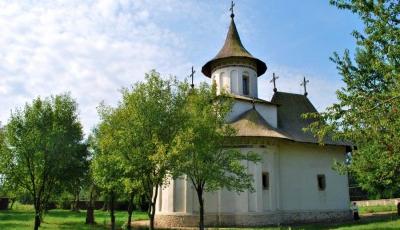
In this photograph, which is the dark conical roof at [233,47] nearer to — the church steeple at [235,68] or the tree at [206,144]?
the church steeple at [235,68]

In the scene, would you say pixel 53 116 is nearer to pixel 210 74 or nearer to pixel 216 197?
pixel 216 197

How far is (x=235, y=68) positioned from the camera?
28.2 meters

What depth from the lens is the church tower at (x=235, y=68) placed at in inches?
1102

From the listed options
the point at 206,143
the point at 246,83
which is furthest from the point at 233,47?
the point at 206,143

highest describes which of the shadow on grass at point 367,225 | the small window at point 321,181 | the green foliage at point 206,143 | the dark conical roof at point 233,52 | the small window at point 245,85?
the dark conical roof at point 233,52

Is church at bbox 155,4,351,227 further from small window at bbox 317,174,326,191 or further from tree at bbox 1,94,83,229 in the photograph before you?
tree at bbox 1,94,83,229

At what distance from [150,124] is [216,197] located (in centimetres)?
870

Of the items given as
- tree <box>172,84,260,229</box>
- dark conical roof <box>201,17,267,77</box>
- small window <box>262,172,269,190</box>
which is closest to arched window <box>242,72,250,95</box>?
dark conical roof <box>201,17,267,77</box>

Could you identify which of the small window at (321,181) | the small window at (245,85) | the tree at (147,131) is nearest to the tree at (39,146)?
the tree at (147,131)

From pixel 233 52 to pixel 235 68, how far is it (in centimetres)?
114

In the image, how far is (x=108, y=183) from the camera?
19250 mm

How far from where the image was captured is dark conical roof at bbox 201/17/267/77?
28062 mm

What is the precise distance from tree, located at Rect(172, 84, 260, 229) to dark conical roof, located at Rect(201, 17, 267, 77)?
28.5 ft

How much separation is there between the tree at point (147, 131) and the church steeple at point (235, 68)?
34.8 feet
